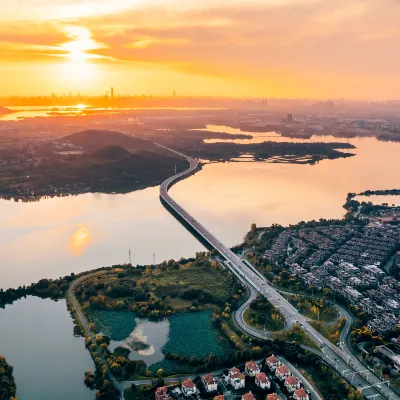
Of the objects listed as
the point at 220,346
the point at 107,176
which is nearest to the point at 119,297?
the point at 220,346

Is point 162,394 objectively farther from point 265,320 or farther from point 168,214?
point 168,214

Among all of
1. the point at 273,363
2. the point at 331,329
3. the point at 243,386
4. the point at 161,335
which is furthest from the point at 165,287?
the point at 331,329

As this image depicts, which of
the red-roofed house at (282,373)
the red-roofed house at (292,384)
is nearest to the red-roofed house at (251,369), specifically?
the red-roofed house at (282,373)

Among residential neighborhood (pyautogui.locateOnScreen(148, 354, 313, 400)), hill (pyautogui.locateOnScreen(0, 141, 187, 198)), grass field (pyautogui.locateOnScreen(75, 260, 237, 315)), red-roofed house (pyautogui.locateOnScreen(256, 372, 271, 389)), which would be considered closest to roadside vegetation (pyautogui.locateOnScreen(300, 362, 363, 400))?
residential neighborhood (pyautogui.locateOnScreen(148, 354, 313, 400))

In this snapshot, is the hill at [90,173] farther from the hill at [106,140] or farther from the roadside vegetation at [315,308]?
the roadside vegetation at [315,308]

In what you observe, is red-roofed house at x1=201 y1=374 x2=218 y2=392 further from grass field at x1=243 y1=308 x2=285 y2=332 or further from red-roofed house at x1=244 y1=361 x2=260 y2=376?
grass field at x1=243 y1=308 x2=285 y2=332

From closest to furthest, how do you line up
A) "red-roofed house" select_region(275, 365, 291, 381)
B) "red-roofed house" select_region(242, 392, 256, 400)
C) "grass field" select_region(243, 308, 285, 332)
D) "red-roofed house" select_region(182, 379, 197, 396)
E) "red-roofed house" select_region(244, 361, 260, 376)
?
1. "red-roofed house" select_region(242, 392, 256, 400)
2. "red-roofed house" select_region(182, 379, 197, 396)
3. "red-roofed house" select_region(275, 365, 291, 381)
4. "red-roofed house" select_region(244, 361, 260, 376)
5. "grass field" select_region(243, 308, 285, 332)
